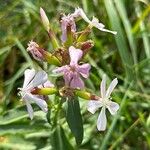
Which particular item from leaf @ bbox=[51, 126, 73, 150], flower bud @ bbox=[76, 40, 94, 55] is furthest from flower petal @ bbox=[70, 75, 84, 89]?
leaf @ bbox=[51, 126, 73, 150]

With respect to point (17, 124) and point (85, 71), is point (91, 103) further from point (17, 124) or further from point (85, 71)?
point (17, 124)

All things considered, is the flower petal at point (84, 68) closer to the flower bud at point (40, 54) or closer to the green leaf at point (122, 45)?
the flower bud at point (40, 54)

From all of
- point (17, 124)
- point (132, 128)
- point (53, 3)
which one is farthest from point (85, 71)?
point (53, 3)

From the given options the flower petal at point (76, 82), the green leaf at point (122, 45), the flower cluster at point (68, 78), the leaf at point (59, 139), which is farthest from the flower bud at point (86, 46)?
the green leaf at point (122, 45)

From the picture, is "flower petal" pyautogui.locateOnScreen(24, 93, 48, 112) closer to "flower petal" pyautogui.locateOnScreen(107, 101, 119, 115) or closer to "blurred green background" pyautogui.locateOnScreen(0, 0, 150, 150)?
"flower petal" pyautogui.locateOnScreen(107, 101, 119, 115)

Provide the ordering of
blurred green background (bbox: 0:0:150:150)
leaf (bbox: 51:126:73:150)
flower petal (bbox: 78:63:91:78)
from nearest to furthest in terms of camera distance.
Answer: flower petal (bbox: 78:63:91:78)
leaf (bbox: 51:126:73:150)
blurred green background (bbox: 0:0:150:150)

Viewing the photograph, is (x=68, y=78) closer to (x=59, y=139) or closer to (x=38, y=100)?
(x=38, y=100)

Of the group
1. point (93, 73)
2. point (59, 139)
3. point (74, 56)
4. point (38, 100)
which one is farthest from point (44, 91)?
point (93, 73)
